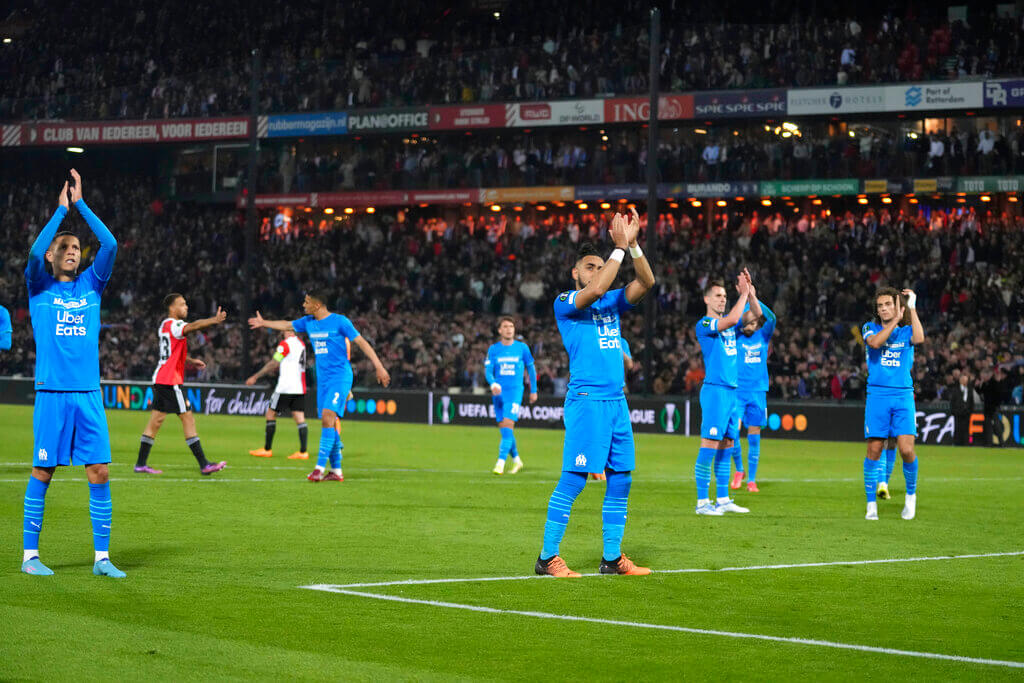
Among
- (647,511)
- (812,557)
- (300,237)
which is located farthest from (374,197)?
(812,557)

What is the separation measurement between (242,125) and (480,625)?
4510 cm

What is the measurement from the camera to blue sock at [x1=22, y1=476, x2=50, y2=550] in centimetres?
923

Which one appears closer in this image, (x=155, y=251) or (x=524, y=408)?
(x=524, y=408)

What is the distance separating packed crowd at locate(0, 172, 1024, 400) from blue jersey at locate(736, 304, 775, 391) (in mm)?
13921

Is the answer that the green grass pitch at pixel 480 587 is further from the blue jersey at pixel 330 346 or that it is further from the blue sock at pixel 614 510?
the blue jersey at pixel 330 346

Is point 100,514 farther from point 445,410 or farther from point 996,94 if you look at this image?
point 996,94

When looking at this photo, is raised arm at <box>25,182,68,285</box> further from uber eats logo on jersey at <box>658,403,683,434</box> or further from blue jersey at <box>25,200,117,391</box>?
uber eats logo on jersey at <box>658,403,683,434</box>

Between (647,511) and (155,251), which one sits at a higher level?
(155,251)

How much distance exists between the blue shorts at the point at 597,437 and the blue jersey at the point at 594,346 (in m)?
0.08

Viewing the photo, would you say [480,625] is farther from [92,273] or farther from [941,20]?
[941,20]

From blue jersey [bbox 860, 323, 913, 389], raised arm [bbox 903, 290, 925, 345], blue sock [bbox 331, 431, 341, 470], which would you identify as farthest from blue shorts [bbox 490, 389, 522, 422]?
raised arm [bbox 903, 290, 925, 345]

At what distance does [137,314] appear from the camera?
47.3 meters

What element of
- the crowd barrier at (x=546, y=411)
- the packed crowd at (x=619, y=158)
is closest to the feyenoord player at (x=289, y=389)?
the crowd barrier at (x=546, y=411)

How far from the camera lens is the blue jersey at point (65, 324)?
362 inches
